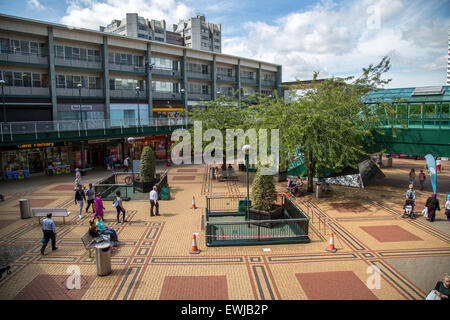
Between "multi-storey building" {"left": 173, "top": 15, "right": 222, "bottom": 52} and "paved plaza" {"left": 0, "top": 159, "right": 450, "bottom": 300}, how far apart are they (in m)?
92.0

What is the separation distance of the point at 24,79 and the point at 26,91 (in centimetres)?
137

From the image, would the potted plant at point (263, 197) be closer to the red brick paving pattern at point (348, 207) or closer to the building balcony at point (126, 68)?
the red brick paving pattern at point (348, 207)

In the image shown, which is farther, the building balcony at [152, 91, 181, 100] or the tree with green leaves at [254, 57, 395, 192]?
the building balcony at [152, 91, 181, 100]

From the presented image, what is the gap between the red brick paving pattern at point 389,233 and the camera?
1202 centimetres

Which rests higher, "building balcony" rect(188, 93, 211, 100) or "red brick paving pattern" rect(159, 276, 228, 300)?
"building balcony" rect(188, 93, 211, 100)

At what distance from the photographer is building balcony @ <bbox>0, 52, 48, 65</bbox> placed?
98.1ft

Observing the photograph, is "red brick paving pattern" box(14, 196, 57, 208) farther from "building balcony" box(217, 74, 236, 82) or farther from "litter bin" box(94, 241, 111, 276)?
"building balcony" box(217, 74, 236, 82)

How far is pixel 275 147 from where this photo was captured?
59.2ft

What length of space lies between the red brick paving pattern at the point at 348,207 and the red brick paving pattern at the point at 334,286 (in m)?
7.49

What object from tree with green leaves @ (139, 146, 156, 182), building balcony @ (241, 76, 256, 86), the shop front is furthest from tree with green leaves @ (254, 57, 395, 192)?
building balcony @ (241, 76, 256, 86)

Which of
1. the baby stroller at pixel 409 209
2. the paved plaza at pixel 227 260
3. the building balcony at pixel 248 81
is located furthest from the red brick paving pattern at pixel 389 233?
the building balcony at pixel 248 81

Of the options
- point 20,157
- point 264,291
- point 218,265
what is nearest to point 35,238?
point 218,265

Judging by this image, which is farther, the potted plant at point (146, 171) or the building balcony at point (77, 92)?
the building balcony at point (77, 92)
